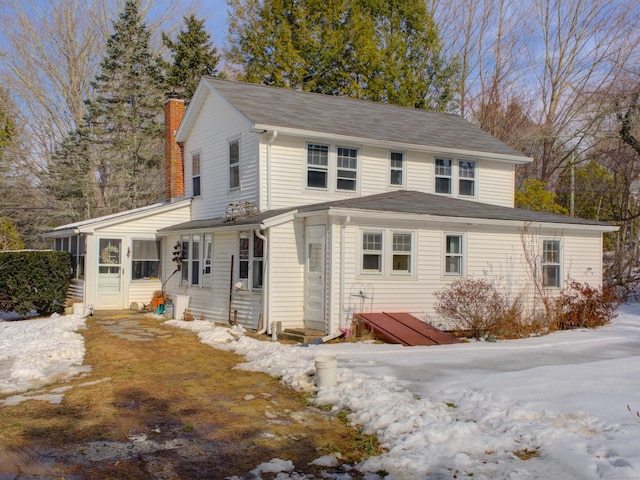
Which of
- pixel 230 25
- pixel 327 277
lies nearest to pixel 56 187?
pixel 230 25

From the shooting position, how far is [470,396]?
7949 millimetres

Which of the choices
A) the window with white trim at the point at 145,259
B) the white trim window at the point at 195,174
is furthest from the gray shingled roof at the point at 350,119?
the window with white trim at the point at 145,259

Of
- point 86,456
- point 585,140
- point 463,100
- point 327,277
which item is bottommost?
point 86,456

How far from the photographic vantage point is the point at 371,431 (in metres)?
6.86

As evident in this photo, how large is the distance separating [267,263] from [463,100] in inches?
1002

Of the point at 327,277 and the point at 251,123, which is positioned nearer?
the point at 327,277

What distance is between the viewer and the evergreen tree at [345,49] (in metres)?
31.5

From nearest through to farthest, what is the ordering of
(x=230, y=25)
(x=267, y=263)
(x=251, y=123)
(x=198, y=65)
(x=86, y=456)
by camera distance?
1. (x=86, y=456)
2. (x=267, y=263)
3. (x=251, y=123)
4. (x=198, y=65)
5. (x=230, y=25)

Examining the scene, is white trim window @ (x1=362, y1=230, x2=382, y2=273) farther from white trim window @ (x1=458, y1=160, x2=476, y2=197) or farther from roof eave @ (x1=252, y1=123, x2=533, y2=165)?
white trim window @ (x1=458, y1=160, x2=476, y2=197)

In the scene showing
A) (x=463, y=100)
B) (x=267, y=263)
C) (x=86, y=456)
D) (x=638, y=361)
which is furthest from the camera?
(x=463, y=100)

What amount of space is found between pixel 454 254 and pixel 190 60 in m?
20.1

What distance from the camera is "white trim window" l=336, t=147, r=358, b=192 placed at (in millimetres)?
17453

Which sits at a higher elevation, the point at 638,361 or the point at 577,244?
the point at 577,244

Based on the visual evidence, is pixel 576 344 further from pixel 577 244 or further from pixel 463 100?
pixel 463 100
